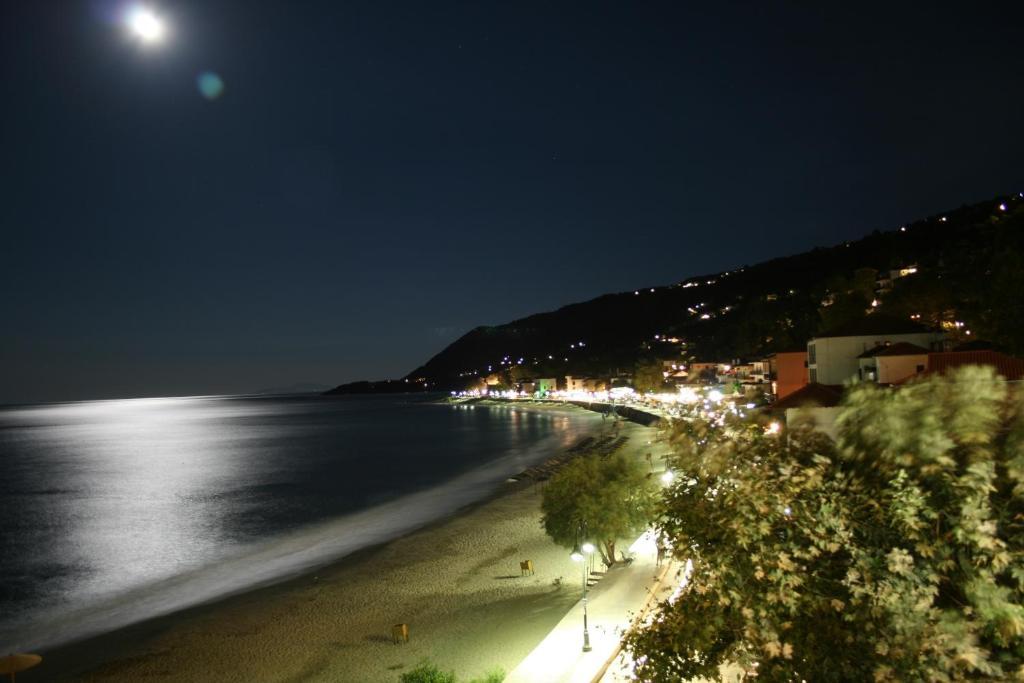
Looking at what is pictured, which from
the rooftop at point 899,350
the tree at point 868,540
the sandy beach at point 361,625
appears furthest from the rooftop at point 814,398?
the tree at point 868,540

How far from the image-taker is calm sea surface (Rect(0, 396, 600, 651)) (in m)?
26.9

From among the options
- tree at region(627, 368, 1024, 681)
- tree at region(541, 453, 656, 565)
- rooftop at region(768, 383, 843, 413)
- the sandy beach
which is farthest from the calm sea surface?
tree at region(627, 368, 1024, 681)

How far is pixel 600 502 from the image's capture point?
69.4 ft

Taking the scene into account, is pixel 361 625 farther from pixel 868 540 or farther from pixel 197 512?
pixel 197 512

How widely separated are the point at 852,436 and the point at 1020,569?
4.85 feet

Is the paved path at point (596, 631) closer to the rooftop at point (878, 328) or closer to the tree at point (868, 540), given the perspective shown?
the tree at point (868, 540)

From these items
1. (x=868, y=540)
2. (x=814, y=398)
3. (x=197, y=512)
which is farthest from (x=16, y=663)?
(x=197, y=512)

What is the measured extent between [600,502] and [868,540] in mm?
15972

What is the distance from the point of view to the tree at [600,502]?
21125mm

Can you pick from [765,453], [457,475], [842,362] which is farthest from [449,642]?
[457,475]

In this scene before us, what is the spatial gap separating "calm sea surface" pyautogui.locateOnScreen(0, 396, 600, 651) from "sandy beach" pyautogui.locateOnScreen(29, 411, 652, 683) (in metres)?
3.01

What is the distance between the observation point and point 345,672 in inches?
678

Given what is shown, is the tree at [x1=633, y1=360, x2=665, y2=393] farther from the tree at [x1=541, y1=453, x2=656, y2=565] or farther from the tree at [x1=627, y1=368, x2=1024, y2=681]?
the tree at [x1=627, y1=368, x2=1024, y2=681]

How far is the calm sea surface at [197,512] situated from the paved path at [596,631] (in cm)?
1523
